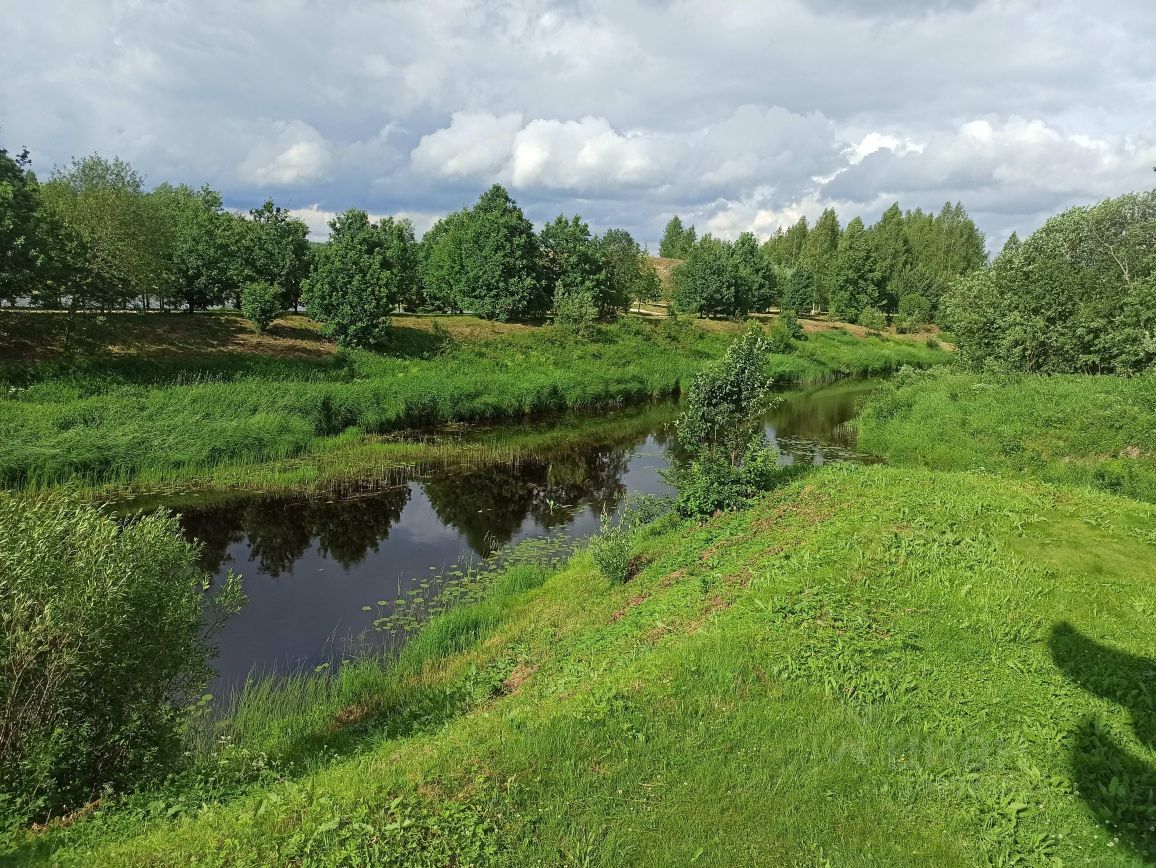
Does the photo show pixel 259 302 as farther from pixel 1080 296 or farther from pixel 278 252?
pixel 1080 296

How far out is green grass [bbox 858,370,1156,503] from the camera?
2098 cm

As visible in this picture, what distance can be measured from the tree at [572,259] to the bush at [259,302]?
88.9 ft

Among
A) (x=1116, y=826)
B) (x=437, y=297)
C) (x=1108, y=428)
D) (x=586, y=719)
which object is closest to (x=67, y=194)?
(x=437, y=297)

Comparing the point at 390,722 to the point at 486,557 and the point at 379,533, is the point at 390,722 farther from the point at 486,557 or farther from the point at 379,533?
the point at 379,533

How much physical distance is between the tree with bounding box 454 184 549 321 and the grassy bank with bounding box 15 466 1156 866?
44880 mm

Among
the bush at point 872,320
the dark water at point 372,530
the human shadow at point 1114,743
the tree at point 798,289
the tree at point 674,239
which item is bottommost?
the dark water at point 372,530

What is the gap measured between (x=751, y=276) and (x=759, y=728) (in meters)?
80.4

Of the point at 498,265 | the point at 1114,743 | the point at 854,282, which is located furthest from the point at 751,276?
the point at 1114,743

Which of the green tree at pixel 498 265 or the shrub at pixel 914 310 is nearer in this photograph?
the green tree at pixel 498 265

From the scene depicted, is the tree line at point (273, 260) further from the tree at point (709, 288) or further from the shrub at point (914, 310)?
the shrub at point (914, 310)

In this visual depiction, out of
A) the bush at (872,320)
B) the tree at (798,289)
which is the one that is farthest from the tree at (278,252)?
the bush at (872,320)

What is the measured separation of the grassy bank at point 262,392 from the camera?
72.3ft

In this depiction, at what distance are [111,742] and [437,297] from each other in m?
56.6

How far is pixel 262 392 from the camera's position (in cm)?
2959
